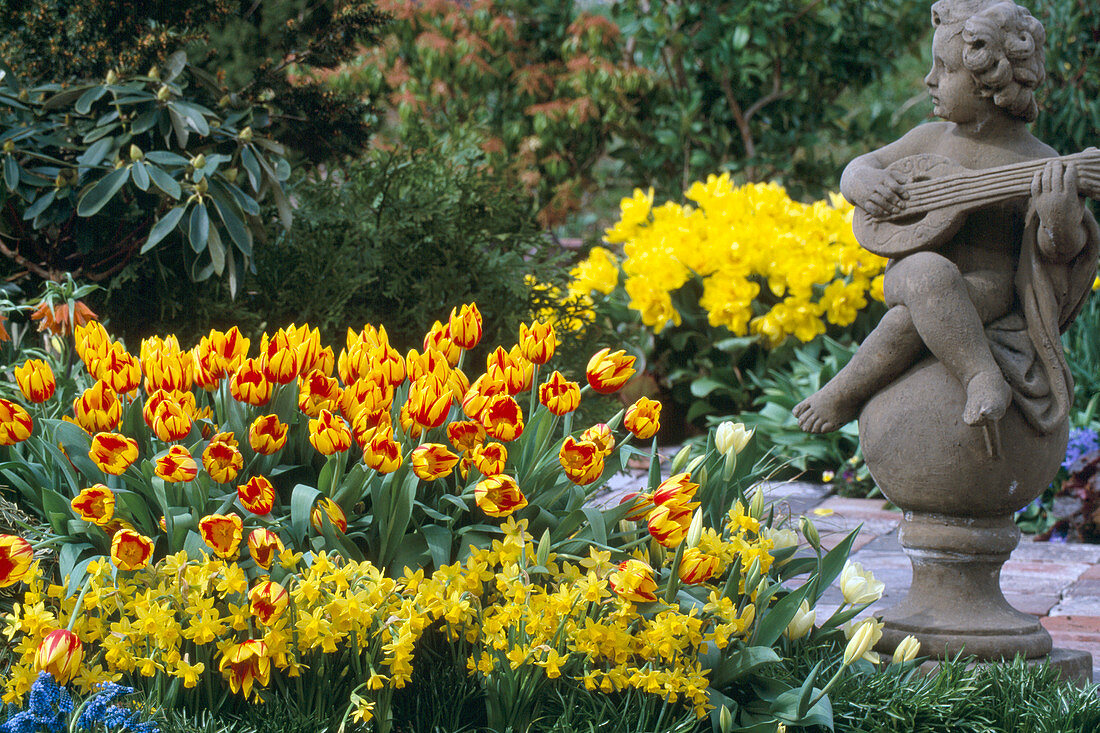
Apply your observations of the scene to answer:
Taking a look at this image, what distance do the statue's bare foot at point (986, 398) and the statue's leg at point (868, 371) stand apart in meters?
0.19

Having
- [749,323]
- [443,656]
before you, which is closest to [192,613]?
[443,656]

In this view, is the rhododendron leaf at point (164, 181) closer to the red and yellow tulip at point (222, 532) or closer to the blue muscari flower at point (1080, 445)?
the red and yellow tulip at point (222, 532)

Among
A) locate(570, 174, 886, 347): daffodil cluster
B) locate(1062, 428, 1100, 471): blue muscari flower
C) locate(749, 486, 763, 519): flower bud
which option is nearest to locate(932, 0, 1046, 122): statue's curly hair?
locate(749, 486, 763, 519): flower bud

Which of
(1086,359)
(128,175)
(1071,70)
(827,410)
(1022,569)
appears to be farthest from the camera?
(1071,70)

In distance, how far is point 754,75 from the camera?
7.64m

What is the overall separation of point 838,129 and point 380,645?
6894 millimetres

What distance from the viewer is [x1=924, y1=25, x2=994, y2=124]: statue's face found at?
245cm

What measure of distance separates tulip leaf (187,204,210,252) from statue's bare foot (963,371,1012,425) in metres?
2.09

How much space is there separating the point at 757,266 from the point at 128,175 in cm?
346

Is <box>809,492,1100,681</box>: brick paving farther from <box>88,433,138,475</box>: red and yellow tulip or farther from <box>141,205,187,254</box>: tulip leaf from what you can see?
<box>141,205,187,254</box>: tulip leaf

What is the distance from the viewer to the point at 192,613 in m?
1.87

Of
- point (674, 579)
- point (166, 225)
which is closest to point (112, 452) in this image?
point (674, 579)

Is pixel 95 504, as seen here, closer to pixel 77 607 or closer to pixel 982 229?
pixel 77 607

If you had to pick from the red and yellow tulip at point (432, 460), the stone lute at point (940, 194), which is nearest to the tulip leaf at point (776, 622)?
the red and yellow tulip at point (432, 460)
